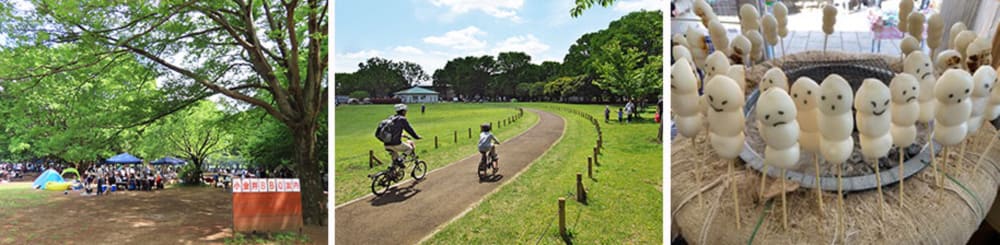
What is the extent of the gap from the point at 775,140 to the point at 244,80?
524 centimetres

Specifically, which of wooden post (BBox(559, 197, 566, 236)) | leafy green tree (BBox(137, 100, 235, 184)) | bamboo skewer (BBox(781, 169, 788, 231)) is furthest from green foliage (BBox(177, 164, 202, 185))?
bamboo skewer (BBox(781, 169, 788, 231))

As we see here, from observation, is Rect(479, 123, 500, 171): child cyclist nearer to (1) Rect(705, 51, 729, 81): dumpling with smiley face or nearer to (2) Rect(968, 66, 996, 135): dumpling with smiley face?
(1) Rect(705, 51, 729, 81): dumpling with smiley face

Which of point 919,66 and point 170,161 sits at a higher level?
point 919,66

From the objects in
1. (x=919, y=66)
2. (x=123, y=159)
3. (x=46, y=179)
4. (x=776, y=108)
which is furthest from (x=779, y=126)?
(x=46, y=179)

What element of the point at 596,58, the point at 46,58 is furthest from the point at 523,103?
the point at 46,58

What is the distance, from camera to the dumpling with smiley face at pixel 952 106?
854mm

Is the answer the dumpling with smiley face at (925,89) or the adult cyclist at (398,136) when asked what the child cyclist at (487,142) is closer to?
the adult cyclist at (398,136)

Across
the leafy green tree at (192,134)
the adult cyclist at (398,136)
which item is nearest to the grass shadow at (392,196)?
the adult cyclist at (398,136)

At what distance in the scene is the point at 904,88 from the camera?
0.83 m

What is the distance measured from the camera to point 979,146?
1132 millimetres

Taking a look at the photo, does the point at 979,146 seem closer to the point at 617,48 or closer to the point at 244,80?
the point at 617,48

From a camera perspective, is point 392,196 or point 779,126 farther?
point 392,196

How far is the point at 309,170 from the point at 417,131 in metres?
2.86

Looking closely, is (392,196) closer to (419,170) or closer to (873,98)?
(419,170)
